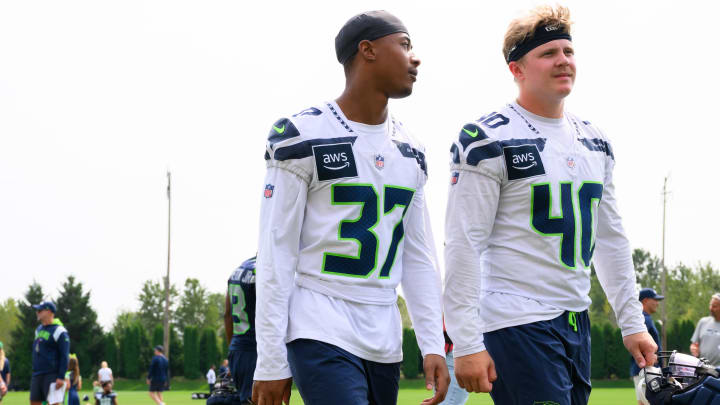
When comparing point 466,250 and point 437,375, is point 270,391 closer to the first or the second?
point 437,375

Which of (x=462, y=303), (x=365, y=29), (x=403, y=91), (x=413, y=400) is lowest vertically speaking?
(x=413, y=400)

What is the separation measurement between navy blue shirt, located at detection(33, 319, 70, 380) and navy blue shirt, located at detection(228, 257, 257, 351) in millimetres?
7720

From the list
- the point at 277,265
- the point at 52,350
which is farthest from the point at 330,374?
the point at 52,350

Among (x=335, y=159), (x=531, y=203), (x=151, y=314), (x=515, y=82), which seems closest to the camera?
(x=335, y=159)

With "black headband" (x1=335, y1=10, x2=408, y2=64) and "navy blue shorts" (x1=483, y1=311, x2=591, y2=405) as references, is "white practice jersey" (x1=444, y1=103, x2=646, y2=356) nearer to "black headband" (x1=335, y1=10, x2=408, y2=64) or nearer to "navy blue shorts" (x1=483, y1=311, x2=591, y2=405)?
"navy blue shorts" (x1=483, y1=311, x2=591, y2=405)

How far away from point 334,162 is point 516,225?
3.04 feet

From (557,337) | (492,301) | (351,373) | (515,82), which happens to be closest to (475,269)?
(492,301)

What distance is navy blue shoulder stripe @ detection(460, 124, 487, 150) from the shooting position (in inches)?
165

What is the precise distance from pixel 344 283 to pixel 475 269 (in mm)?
615

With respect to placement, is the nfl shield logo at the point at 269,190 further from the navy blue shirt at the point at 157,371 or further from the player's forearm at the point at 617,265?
the navy blue shirt at the point at 157,371

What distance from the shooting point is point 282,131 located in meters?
3.94

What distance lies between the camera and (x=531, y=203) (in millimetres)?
4207

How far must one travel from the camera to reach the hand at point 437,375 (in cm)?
396

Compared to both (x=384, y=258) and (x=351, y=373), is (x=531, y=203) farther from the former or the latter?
(x=351, y=373)
